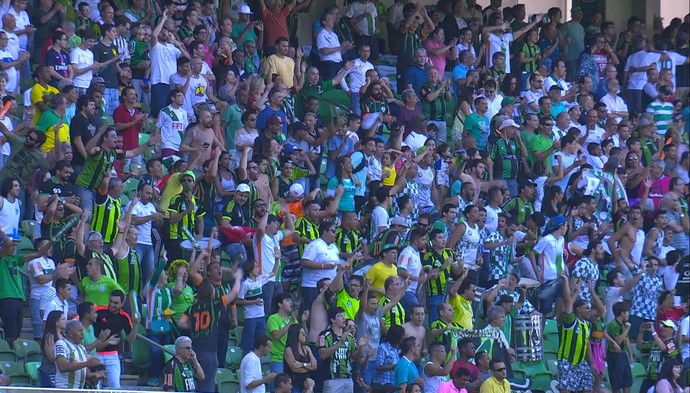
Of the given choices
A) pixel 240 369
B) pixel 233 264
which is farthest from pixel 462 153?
pixel 240 369

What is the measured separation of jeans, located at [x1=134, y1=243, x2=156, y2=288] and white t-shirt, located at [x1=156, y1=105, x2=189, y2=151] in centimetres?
199

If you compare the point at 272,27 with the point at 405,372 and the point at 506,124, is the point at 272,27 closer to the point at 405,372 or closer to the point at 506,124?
the point at 506,124

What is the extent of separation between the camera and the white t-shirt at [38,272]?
13.6 meters

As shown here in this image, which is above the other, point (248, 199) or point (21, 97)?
point (21, 97)

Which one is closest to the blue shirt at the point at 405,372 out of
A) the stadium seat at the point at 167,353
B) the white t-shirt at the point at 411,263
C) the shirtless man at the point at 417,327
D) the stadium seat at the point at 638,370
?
the shirtless man at the point at 417,327

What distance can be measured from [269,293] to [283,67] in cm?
448

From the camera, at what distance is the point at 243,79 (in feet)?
59.4

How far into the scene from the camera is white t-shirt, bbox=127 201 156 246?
48.2 ft

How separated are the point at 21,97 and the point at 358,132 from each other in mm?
3912

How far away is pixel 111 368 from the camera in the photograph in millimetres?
13117

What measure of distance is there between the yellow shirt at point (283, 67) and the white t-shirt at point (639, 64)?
17.6ft

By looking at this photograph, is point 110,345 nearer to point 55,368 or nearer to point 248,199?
point 55,368

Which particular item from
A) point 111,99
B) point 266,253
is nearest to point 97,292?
point 266,253

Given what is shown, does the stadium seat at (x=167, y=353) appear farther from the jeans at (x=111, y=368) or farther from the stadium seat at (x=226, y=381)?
the jeans at (x=111, y=368)
